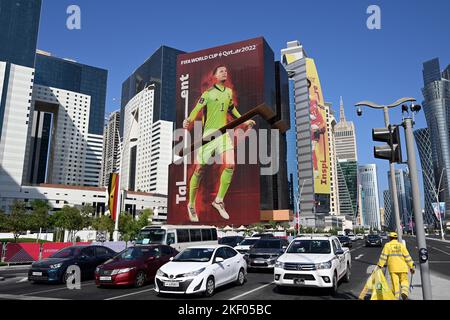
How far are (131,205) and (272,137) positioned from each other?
73628 mm

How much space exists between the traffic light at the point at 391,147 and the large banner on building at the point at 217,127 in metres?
85.5

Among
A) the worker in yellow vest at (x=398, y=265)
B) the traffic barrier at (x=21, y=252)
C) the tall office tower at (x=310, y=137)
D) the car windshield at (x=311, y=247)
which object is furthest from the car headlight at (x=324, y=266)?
the tall office tower at (x=310, y=137)

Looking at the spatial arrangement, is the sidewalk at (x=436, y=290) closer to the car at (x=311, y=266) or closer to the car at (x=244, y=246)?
the car at (x=311, y=266)

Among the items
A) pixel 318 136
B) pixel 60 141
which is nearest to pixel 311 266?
pixel 318 136

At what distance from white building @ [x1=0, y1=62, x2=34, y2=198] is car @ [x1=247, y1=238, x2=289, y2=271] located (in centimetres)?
12335

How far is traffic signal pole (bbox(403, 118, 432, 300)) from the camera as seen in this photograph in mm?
7078

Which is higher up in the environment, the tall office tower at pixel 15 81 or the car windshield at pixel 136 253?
the tall office tower at pixel 15 81

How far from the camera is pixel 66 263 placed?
14477 millimetres

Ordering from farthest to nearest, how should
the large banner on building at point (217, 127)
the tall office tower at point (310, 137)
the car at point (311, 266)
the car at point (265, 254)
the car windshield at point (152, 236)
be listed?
1. the tall office tower at point (310, 137)
2. the large banner on building at point (217, 127)
3. the car windshield at point (152, 236)
4. the car at point (265, 254)
5. the car at point (311, 266)

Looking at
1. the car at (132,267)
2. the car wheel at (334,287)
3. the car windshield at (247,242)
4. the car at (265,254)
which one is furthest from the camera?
the car windshield at (247,242)

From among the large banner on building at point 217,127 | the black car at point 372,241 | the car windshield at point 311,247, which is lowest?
the black car at point 372,241

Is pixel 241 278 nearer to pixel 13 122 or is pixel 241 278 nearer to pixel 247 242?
pixel 247 242

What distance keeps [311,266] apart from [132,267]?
6432mm

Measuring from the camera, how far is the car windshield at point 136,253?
1359cm
